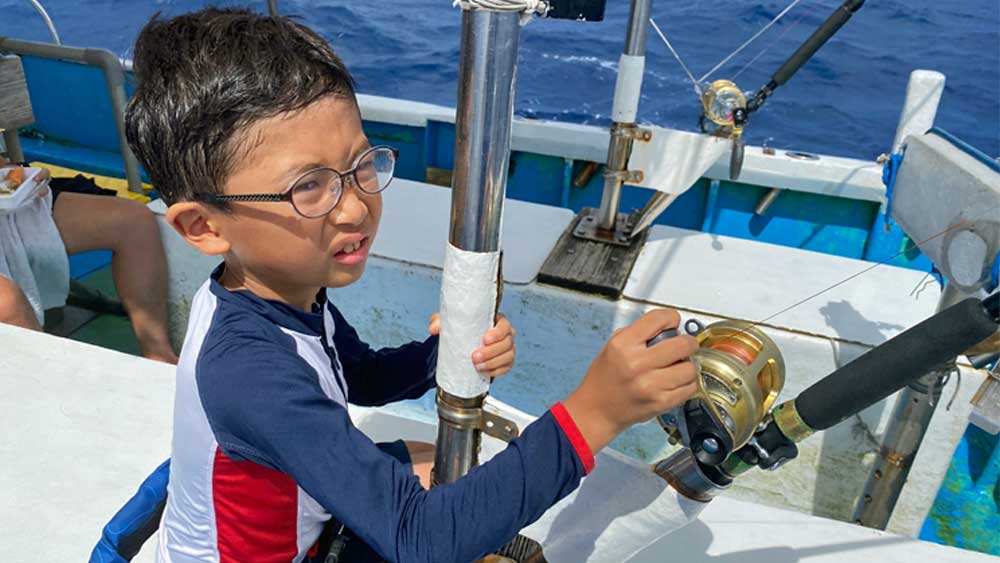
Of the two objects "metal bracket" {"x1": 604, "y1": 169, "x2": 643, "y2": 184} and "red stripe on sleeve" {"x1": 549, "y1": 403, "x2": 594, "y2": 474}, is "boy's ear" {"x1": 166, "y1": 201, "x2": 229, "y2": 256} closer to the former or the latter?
"red stripe on sleeve" {"x1": 549, "y1": 403, "x2": 594, "y2": 474}

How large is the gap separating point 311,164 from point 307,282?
0.20 meters

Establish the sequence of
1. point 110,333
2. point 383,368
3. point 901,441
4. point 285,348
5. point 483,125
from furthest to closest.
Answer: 1. point 110,333
2. point 901,441
3. point 383,368
4. point 285,348
5. point 483,125

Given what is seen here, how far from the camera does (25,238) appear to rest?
92.7 inches

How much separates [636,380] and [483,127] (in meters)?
0.33

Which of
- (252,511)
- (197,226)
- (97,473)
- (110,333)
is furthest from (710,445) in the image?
(110,333)

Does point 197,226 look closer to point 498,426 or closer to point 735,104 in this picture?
point 498,426

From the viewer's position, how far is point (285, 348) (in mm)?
1052

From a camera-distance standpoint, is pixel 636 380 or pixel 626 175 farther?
pixel 626 175

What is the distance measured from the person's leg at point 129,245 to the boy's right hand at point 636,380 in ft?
6.93

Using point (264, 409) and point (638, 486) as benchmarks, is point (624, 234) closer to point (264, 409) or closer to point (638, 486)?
point (638, 486)

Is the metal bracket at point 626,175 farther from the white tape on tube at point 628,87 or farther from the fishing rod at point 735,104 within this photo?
the fishing rod at point 735,104

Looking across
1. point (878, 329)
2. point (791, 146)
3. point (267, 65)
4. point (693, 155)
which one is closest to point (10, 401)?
point (267, 65)

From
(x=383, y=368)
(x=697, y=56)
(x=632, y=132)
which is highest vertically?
(x=632, y=132)

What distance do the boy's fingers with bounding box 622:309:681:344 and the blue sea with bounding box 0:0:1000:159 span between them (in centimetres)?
635
